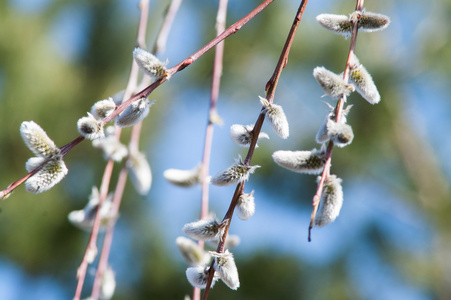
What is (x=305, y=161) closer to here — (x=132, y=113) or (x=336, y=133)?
(x=336, y=133)

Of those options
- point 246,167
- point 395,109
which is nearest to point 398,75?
point 395,109

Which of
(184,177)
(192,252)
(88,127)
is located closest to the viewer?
(88,127)

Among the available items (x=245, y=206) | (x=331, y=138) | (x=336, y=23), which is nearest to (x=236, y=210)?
(x=245, y=206)

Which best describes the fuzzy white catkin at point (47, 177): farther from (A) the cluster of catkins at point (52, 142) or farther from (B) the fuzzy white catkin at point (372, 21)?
(B) the fuzzy white catkin at point (372, 21)

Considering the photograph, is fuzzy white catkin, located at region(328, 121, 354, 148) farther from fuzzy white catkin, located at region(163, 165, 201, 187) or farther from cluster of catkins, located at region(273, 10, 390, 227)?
fuzzy white catkin, located at region(163, 165, 201, 187)

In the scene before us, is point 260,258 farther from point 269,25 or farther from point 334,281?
point 269,25

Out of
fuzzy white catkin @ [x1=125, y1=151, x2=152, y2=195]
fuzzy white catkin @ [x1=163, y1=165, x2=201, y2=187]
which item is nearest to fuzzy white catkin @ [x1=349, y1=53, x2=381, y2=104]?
fuzzy white catkin @ [x1=163, y1=165, x2=201, y2=187]

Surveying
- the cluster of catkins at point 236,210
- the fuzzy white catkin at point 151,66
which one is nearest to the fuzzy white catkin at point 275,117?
the cluster of catkins at point 236,210
